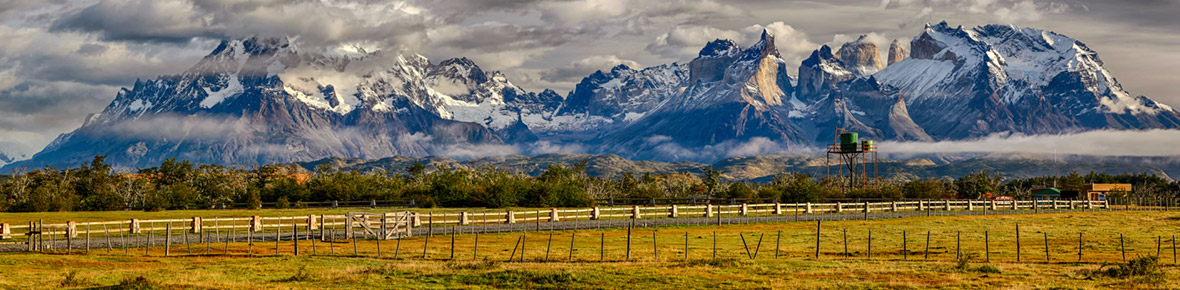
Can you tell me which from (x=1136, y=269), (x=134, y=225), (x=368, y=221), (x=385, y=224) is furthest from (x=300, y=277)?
(x=1136, y=269)

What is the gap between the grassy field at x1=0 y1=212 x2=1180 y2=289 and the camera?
3994cm

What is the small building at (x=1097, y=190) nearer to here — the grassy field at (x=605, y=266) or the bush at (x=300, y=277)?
the grassy field at (x=605, y=266)

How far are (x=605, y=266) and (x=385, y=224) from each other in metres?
23.3

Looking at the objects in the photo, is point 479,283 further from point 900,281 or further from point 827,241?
point 827,241

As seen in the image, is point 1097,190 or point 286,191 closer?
point 286,191

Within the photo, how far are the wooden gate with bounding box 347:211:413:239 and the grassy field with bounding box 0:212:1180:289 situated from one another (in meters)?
1.27

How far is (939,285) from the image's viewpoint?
132 ft

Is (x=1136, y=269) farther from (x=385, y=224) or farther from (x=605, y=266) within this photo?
(x=385, y=224)

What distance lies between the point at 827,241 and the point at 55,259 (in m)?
43.4

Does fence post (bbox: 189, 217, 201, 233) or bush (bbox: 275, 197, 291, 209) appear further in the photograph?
bush (bbox: 275, 197, 291, 209)

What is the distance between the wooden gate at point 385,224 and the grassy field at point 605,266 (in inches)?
50.0

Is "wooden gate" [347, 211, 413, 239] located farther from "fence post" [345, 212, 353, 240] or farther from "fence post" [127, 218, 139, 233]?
"fence post" [127, 218, 139, 233]

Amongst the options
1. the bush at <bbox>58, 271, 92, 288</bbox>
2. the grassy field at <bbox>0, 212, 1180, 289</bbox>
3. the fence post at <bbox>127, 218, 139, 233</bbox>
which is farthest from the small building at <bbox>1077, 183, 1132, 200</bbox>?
the bush at <bbox>58, 271, 92, 288</bbox>

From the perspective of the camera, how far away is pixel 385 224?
65250mm
